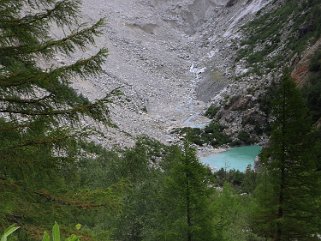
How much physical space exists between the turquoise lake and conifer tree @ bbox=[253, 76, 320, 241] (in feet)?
104

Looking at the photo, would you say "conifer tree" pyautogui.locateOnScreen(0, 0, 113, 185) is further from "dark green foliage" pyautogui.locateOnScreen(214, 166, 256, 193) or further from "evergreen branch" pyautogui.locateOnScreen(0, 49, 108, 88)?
"dark green foliage" pyautogui.locateOnScreen(214, 166, 256, 193)

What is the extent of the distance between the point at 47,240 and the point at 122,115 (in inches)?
2301

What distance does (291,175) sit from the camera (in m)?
14.9

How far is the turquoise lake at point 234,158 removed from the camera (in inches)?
1907

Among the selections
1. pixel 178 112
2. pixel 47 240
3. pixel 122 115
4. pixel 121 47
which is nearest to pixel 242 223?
pixel 47 240

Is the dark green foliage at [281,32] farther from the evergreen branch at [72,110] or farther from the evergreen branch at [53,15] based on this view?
the evergreen branch at [72,110]

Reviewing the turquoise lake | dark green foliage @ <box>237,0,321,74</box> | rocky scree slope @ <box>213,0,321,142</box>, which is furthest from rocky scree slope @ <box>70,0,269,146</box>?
the turquoise lake

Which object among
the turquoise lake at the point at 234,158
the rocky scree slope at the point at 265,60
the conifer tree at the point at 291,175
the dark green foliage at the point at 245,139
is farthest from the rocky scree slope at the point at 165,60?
the conifer tree at the point at 291,175

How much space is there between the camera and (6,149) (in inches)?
241

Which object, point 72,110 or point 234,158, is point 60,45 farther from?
point 234,158

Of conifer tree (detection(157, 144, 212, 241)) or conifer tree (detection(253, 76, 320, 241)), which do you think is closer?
conifer tree (detection(157, 144, 212, 241))

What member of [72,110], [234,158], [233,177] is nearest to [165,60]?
[234,158]

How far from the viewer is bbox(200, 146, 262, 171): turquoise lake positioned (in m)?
48.4

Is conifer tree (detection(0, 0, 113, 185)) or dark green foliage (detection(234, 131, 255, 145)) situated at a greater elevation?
dark green foliage (detection(234, 131, 255, 145))
